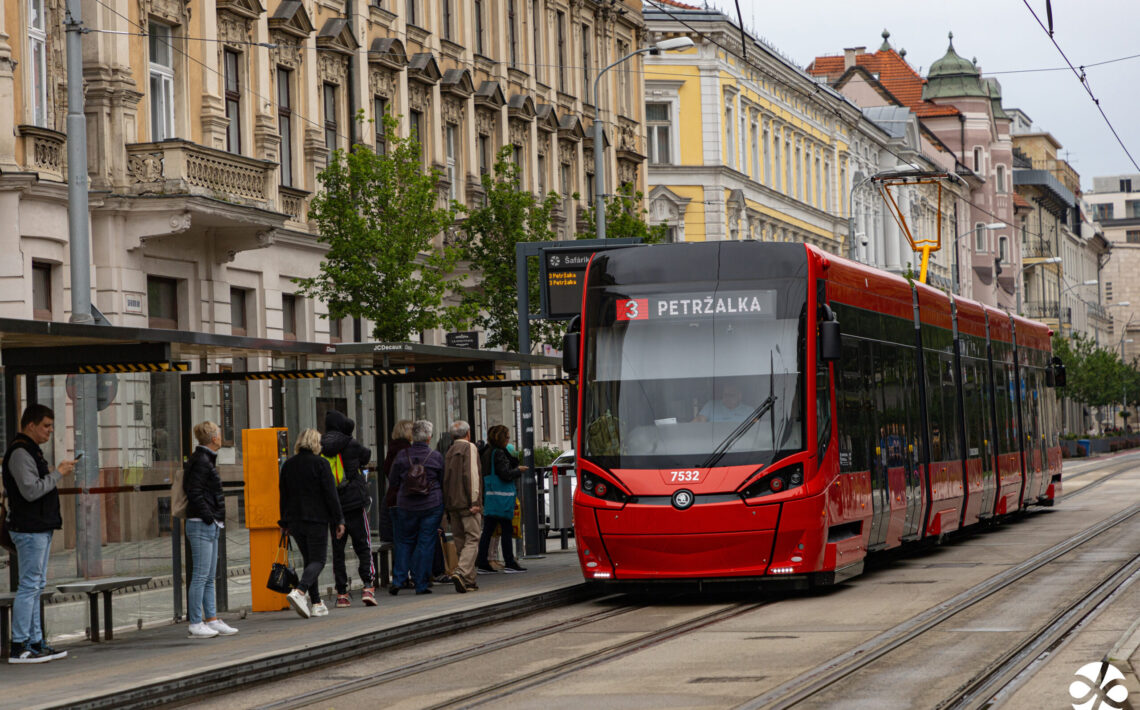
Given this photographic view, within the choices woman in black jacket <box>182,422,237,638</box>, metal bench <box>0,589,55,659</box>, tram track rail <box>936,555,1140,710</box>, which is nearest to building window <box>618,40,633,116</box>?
tram track rail <box>936,555,1140,710</box>

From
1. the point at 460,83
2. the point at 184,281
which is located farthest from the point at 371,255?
the point at 460,83

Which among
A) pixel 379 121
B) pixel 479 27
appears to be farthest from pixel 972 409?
pixel 479 27

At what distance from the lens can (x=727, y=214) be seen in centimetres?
6128

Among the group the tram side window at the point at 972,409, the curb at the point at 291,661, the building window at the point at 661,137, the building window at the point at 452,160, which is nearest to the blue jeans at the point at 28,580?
the curb at the point at 291,661

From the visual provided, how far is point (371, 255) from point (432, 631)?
52.9 feet

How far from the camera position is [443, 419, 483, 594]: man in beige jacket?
18.5 meters

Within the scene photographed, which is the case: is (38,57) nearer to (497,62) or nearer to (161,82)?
(161,82)

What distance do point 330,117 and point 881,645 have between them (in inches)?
933

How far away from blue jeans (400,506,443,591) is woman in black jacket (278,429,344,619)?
206 cm

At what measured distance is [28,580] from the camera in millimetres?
13320

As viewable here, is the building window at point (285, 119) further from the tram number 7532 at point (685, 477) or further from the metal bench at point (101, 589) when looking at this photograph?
the metal bench at point (101, 589)

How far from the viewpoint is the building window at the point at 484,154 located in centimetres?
4169

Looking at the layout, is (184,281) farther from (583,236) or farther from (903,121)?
(903,121)

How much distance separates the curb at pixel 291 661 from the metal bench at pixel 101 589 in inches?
80.4
